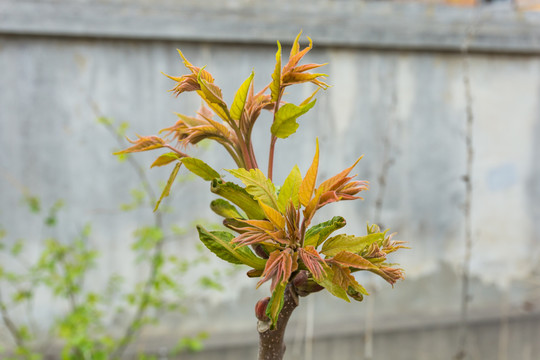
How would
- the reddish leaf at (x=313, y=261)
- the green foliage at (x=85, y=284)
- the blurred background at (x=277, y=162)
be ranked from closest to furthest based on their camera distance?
1. the reddish leaf at (x=313, y=261)
2. the green foliage at (x=85, y=284)
3. the blurred background at (x=277, y=162)

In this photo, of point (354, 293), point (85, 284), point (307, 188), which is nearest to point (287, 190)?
point (307, 188)

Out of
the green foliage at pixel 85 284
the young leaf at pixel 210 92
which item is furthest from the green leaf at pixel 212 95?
the green foliage at pixel 85 284

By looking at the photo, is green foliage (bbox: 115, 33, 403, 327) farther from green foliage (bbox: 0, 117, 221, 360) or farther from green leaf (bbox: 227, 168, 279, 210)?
green foliage (bbox: 0, 117, 221, 360)

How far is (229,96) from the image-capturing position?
2.59 metres

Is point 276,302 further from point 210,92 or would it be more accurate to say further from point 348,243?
Answer: point 210,92

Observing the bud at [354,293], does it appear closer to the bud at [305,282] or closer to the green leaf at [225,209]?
the bud at [305,282]

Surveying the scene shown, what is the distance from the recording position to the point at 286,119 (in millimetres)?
494

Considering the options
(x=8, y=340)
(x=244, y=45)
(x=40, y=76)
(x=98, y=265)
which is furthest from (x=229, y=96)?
(x=8, y=340)

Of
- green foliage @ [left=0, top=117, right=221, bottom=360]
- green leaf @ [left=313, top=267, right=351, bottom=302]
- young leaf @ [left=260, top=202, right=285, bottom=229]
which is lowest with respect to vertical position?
green foliage @ [left=0, top=117, right=221, bottom=360]

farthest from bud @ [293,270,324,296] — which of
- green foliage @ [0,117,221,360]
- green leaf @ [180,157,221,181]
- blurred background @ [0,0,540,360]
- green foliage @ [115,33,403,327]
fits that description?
blurred background @ [0,0,540,360]

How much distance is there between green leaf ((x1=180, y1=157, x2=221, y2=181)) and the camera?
49 cm

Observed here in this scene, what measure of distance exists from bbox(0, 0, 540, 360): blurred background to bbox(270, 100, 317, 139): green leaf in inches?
69.4

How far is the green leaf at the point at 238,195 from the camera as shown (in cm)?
48

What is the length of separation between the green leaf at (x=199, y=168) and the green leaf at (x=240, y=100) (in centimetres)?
6
